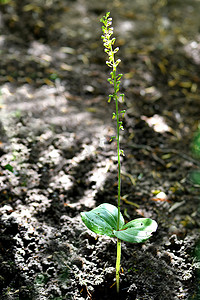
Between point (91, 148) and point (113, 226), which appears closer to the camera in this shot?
point (113, 226)

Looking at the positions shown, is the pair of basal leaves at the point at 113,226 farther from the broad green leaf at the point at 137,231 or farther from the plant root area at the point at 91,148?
the plant root area at the point at 91,148

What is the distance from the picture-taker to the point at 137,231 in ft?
Answer: 5.46

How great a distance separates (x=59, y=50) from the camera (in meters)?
3.99

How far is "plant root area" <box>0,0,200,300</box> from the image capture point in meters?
1.94

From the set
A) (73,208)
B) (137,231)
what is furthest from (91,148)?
(137,231)

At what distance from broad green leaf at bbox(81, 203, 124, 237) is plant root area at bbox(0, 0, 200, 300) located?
0.38m

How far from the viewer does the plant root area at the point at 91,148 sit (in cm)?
194

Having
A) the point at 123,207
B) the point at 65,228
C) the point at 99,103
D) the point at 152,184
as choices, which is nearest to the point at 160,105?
the point at 99,103

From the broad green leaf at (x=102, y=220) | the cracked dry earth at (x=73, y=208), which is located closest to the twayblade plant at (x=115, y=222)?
the broad green leaf at (x=102, y=220)

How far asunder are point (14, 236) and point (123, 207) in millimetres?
829

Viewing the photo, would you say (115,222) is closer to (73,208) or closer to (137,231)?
(137,231)

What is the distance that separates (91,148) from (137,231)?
4.19 ft

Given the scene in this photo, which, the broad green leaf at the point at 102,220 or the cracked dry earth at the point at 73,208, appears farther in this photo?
the cracked dry earth at the point at 73,208

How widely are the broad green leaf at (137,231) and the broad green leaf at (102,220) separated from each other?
0.17ft
